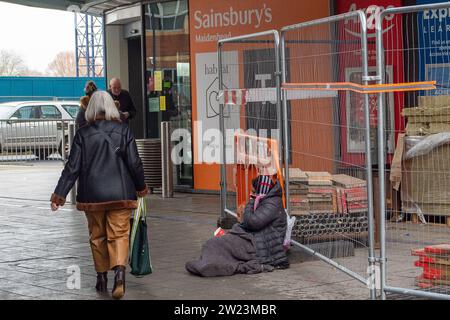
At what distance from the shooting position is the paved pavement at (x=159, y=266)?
23.9 ft

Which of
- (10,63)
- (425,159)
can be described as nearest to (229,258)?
(425,159)

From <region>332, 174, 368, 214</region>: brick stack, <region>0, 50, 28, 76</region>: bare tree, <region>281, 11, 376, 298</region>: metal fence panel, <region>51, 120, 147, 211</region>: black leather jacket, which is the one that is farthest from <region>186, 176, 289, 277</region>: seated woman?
<region>0, 50, 28, 76</region>: bare tree

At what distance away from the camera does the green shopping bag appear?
302 inches

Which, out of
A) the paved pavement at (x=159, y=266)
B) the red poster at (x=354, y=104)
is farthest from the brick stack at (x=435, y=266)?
the red poster at (x=354, y=104)

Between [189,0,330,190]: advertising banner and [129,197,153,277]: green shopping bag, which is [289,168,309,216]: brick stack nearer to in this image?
[129,197,153,277]: green shopping bag

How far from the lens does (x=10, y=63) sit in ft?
269

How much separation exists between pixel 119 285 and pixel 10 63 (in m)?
77.9

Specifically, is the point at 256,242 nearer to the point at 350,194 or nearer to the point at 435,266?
the point at 350,194

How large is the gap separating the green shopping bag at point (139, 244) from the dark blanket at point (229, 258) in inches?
17.6

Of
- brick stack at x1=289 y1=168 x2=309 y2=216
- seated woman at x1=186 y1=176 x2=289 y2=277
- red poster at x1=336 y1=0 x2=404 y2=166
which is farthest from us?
brick stack at x1=289 y1=168 x2=309 y2=216

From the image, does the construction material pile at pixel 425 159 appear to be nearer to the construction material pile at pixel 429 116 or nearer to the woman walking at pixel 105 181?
the construction material pile at pixel 429 116

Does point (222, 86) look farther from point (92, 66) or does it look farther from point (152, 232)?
point (92, 66)
